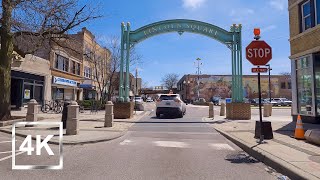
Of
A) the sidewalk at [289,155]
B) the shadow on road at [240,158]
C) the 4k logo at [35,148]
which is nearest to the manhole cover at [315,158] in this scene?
the sidewalk at [289,155]

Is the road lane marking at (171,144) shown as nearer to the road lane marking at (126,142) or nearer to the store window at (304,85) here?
the road lane marking at (126,142)

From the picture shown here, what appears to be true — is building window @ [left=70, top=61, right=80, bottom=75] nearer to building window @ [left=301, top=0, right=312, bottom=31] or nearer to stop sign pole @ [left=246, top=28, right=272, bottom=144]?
building window @ [left=301, top=0, right=312, bottom=31]

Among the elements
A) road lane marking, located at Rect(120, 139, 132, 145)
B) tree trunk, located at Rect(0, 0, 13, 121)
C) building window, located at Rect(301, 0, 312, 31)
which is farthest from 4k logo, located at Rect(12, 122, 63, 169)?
building window, located at Rect(301, 0, 312, 31)

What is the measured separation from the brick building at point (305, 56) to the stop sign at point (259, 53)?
629cm

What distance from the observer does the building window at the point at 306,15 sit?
16.7 meters

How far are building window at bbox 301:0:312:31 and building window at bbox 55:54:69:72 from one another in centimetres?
2821

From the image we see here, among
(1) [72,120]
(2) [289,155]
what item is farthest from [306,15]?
(1) [72,120]

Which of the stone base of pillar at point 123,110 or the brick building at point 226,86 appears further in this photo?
the brick building at point 226,86

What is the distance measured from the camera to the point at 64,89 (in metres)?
41.9

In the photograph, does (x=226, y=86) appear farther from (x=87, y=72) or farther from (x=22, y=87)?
(x=22, y=87)

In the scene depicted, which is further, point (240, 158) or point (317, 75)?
point (317, 75)

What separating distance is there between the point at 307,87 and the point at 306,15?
371 centimetres

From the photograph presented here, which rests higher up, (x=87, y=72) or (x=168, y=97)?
(x=87, y=72)

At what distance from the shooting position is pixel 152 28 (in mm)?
22594
